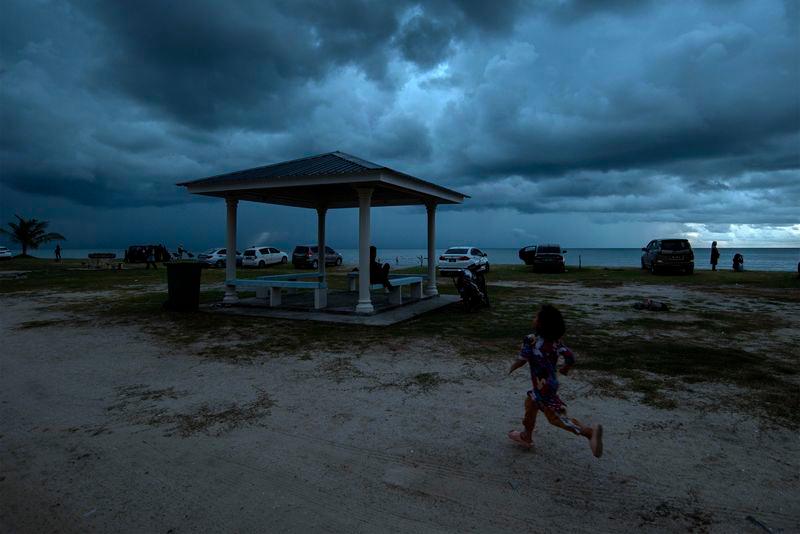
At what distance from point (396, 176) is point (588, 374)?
239 inches

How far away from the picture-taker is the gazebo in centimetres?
1034

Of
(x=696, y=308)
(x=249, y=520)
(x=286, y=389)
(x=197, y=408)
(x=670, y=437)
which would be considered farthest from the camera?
(x=696, y=308)

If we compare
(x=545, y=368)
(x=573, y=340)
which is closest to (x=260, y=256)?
(x=573, y=340)

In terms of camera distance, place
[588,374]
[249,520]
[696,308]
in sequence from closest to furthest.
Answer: [249,520], [588,374], [696,308]

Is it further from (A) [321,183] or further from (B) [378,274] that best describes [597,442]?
(B) [378,274]

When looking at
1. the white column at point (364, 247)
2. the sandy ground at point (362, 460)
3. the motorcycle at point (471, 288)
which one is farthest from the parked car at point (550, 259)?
the sandy ground at point (362, 460)

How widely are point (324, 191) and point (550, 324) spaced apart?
11077 mm

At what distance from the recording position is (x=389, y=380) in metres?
5.68

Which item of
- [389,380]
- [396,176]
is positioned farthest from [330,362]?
[396,176]

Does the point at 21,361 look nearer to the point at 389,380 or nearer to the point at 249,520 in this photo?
the point at 389,380

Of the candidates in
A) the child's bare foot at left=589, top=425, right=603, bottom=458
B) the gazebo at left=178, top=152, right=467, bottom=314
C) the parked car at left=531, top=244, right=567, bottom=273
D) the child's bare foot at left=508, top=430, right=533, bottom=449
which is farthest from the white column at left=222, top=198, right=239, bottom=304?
the parked car at left=531, top=244, right=567, bottom=273

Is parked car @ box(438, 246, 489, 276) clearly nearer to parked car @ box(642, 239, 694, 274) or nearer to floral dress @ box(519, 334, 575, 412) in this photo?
parked car @ box(642, 239, 694, 274)

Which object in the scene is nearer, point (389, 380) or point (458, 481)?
point (458, 481)

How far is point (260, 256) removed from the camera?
3706 centimetres
